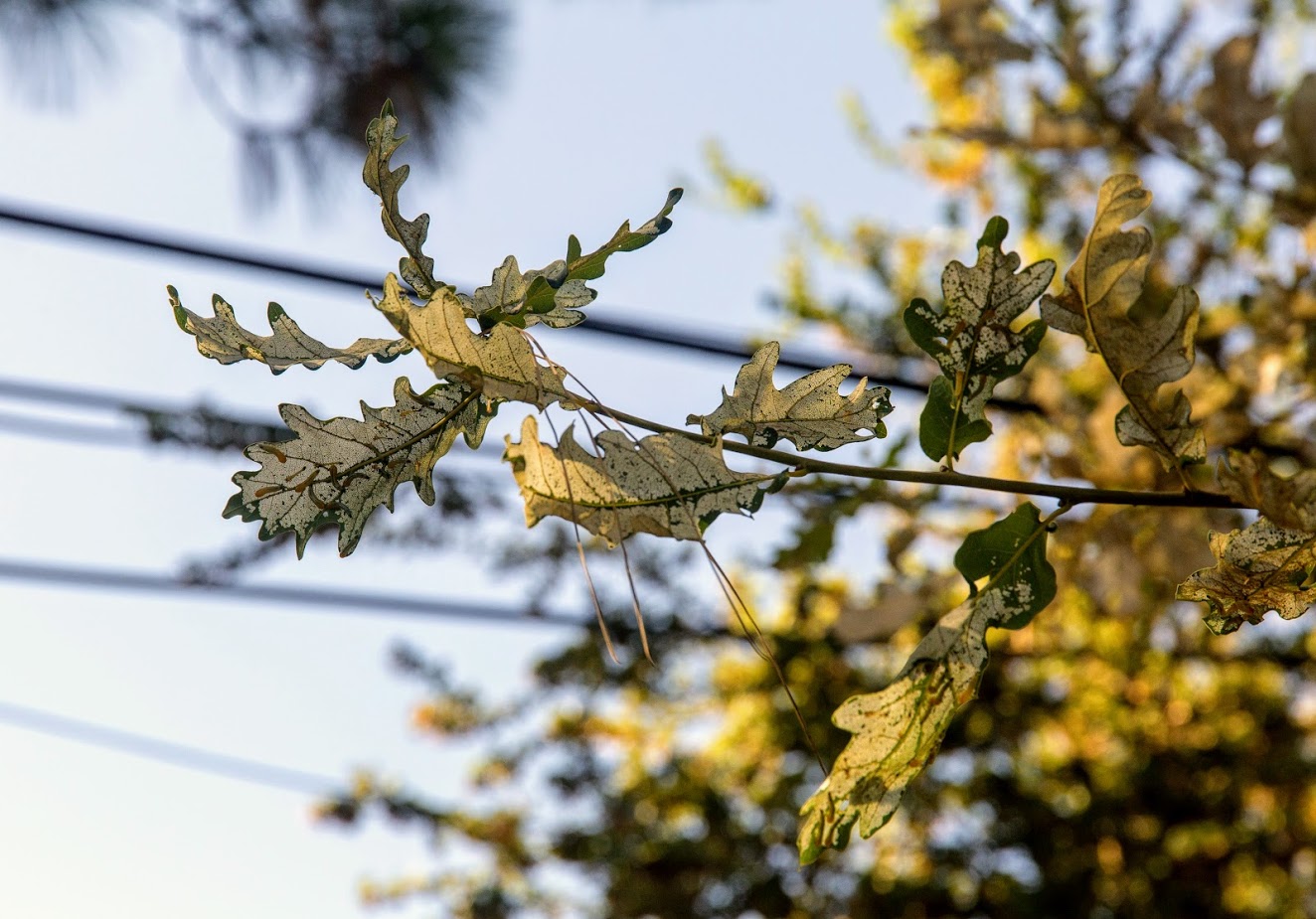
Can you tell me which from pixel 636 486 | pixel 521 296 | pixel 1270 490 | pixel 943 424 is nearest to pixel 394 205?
pixel 521 296

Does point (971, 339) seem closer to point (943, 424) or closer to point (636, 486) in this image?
point (943, 424)

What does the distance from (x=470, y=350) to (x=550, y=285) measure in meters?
0.08

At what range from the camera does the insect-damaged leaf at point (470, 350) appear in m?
0.48

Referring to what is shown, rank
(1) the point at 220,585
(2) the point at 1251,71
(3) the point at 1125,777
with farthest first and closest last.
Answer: (3) the point at 1125,777, (1) the point at 220,585, (2) the point at 1251,71

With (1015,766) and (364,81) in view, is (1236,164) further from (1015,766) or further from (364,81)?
(364,81)

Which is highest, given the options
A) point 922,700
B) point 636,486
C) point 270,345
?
point 270,345

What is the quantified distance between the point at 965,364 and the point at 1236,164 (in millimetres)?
923

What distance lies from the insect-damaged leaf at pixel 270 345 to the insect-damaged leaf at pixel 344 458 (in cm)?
2

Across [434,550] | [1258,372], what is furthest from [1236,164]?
[434,550]

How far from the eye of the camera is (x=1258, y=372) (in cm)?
141

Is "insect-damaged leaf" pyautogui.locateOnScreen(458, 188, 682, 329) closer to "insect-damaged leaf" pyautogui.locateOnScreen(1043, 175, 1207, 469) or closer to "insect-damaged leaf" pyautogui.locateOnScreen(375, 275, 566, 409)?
"insect-damaged leaf" pyautogui.locateOnScreen(375, 275, 566, 409)

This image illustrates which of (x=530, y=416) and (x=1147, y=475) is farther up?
(x=1147, y=475)

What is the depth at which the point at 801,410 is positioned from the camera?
1.88 ft

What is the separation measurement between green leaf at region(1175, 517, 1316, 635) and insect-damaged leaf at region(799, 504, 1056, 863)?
0.26 feet
